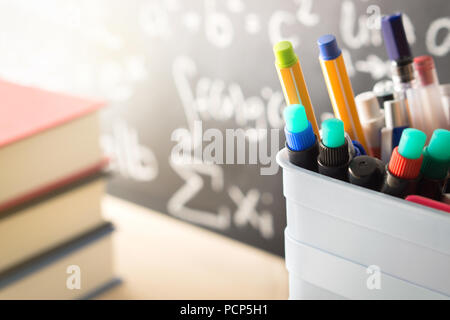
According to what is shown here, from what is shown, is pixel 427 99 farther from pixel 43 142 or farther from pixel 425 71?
pixel 43 142

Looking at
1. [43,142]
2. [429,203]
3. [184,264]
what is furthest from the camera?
[184,264]

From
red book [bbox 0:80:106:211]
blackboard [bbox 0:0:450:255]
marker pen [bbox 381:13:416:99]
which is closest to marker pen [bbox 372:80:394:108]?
marker pen [bbox 381:13:416:99]

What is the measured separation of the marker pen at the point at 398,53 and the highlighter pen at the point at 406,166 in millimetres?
64

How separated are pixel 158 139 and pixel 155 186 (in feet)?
0.24

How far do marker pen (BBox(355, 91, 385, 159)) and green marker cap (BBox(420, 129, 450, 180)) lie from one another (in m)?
0.05

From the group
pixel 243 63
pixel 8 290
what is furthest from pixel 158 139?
pixel 8 290

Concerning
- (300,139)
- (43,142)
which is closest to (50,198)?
(43,142)

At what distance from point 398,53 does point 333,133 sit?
85mm

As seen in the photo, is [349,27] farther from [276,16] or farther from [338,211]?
[338,211]

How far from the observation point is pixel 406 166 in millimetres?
365

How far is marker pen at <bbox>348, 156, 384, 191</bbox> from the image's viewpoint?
0.37 meters

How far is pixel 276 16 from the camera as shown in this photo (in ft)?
2.07

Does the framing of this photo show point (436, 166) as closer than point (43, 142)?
Yes

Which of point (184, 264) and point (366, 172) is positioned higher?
point (366, 172)
